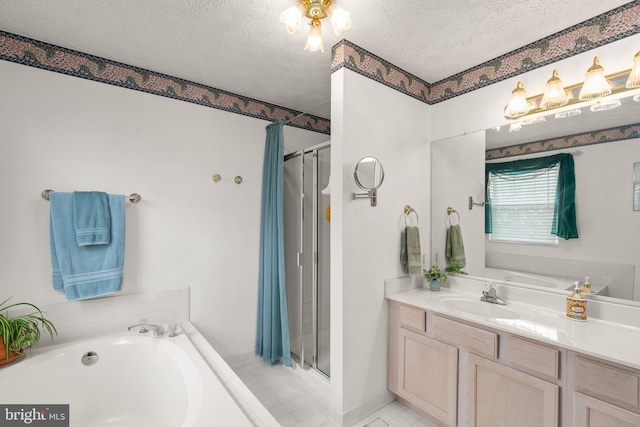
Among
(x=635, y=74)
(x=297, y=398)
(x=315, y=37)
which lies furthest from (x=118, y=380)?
(x=635, y=74)

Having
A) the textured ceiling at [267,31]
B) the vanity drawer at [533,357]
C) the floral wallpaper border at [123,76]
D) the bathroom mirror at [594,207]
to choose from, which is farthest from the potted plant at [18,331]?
the bathroom mirror at [594,207]

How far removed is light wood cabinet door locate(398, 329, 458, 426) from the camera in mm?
1731

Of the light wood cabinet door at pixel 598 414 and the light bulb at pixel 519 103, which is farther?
the light bulb at pixel 519 103

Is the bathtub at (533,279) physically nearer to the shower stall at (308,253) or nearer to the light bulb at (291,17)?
the shower stall at (308,253)

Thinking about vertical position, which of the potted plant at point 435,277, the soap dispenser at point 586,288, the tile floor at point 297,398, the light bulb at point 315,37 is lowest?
the tile floor at point 297,398

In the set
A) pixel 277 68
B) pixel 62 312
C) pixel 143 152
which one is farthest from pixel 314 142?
pixel 62 312

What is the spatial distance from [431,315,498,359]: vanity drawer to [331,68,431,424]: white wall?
42 cm

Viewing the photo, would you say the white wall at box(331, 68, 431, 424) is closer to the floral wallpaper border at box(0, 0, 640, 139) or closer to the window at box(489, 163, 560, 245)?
the floral wallpaper border at box(0, 0, 640, 139)

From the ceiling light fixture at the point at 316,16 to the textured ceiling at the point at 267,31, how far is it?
13cm

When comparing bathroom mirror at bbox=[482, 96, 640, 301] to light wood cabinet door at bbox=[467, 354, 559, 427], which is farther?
bathroom mirror at bbox=[482, 96, 640, 301]

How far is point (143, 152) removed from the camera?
87.5 inches

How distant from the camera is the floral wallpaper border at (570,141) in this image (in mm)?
1573

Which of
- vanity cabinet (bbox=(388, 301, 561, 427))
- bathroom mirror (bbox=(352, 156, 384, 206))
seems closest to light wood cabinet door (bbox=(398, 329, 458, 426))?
vanity cabinet (bbox=(388, 301, 561, 427))

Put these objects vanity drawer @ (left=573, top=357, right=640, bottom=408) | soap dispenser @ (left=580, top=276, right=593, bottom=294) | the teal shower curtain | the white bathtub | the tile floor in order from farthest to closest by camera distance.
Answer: the teal shower curtain → the tile floor → soap dispenser @ (left=580, top=276, right=593, bottom=294) → the white bathtub → vanity drawer @ (left=573, top=357, right=640, bottom=408)
